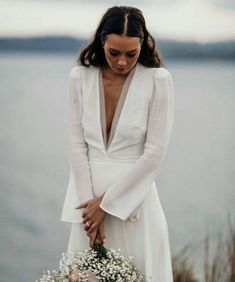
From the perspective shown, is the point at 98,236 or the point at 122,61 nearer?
the point at 122,61

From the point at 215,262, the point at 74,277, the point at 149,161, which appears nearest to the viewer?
the point at 74,277

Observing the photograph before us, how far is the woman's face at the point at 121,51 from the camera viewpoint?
2.66 m

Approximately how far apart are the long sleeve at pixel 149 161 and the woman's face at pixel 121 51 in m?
0.12

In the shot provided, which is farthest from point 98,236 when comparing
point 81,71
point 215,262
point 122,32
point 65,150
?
point 215,262

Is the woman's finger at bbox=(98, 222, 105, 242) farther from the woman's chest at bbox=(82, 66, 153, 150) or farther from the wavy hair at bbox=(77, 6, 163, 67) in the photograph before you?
the wavy hair at bbox=(77, 6, 163, 67)

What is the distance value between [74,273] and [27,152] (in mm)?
1194

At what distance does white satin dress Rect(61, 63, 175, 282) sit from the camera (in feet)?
9.11

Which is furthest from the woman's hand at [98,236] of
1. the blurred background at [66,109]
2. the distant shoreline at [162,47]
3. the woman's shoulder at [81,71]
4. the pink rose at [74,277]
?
the distant shoreline at [162,47]

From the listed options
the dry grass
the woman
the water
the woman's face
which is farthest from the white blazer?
the dry grass

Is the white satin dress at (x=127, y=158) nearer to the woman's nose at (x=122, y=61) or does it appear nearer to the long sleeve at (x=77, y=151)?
the long sleeve at (x=77, y=151)

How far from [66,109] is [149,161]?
1014mm

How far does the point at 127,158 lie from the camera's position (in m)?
2.84

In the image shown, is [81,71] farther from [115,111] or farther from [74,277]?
[74,277]

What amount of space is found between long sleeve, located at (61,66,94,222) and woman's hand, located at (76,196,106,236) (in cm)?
2
